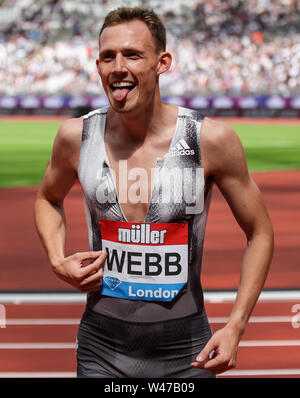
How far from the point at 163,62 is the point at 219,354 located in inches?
42.3

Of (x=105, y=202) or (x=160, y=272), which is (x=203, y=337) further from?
(x=105, y=202)

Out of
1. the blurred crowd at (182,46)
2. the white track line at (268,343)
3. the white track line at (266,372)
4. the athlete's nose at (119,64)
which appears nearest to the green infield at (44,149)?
the blurred crowd at (182,46)

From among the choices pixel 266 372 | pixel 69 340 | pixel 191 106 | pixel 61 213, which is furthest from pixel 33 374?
pixel 191 106

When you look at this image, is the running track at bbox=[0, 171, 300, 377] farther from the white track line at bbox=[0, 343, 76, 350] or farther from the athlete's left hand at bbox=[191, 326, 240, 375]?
the athlete's left hand at bbox=[191, 326, 240, 375]

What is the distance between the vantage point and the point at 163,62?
8.51 ft

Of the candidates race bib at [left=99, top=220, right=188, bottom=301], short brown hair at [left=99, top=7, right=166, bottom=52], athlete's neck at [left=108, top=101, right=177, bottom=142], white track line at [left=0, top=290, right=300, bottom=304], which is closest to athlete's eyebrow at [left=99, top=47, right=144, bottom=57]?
short brown hair at [left=99, top=7, right=166, bottom=52]

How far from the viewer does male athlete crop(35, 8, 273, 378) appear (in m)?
2.55

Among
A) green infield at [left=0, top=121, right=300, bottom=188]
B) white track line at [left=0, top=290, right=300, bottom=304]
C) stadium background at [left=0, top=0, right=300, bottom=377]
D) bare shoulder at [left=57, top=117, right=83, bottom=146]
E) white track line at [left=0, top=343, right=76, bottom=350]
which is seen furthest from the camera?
green infield at [left=0, top=121, right=300, bottom=188]

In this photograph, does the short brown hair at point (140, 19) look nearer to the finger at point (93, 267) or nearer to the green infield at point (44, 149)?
the finger at point (93, 267)

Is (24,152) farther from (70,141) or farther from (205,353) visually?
(205,353)

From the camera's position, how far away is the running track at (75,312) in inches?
202

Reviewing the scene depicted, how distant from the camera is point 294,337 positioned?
5621 mm

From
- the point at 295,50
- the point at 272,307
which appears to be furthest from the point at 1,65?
the point at 272,307

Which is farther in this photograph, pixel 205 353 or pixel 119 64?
pixel 119 64
